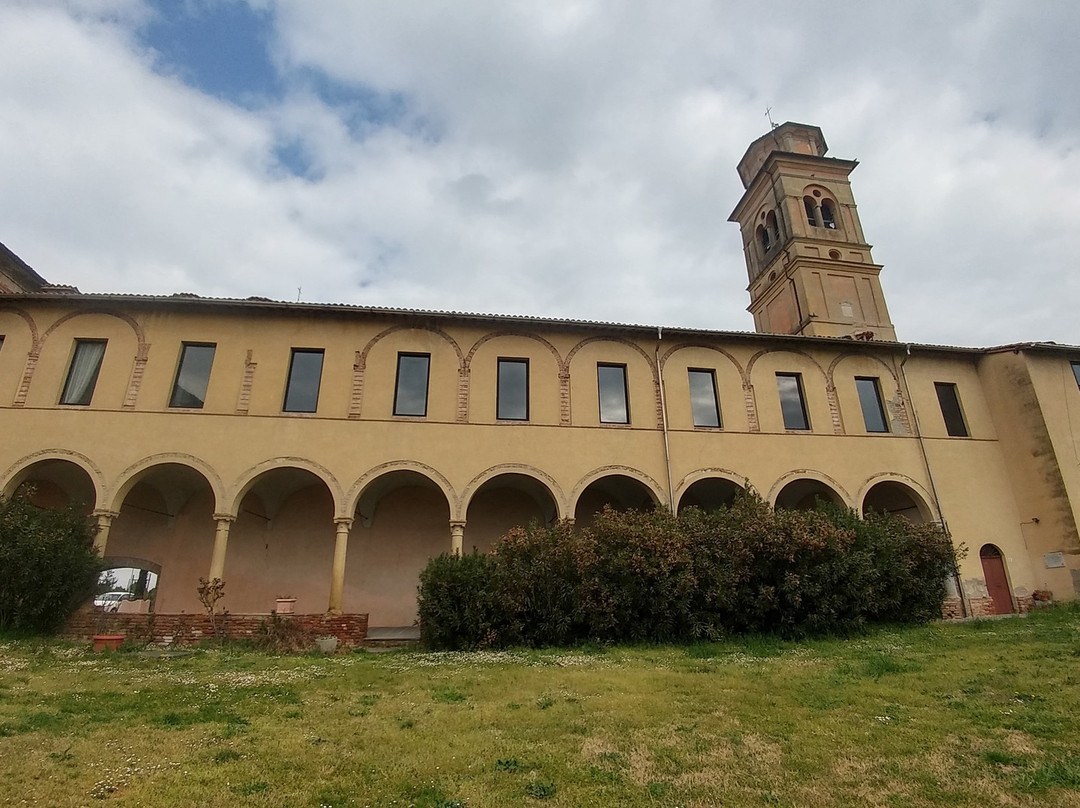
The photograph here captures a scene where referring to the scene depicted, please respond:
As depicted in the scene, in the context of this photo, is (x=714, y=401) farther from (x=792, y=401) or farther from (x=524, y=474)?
(x=524, y=474)

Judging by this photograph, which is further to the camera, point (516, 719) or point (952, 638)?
point (952, 638)

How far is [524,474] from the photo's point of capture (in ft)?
51.2

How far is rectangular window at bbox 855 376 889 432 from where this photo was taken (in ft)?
58.7

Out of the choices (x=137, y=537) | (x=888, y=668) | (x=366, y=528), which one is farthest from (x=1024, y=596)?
(x=137, y=537)

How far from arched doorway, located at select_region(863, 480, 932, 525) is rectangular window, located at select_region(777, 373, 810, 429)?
2.83 metres

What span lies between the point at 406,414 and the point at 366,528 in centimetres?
401

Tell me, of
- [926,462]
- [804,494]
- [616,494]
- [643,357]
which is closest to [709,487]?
[616,494]

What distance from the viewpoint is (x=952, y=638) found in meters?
11.4

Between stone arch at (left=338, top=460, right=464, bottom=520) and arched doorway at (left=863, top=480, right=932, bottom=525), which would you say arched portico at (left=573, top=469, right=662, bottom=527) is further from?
arched doorway at (left=863, top=480, right=932, bottom=525)

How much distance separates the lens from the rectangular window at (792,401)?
57.9ft

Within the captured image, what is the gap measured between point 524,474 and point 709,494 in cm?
634

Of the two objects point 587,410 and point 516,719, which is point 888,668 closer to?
point 516,719

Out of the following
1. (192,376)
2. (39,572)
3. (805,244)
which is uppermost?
(805,244)

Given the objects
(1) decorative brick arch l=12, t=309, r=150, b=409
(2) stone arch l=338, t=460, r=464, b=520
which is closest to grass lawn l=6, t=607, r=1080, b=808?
(2) stone arch l=338, t=460, r=464, b=520
